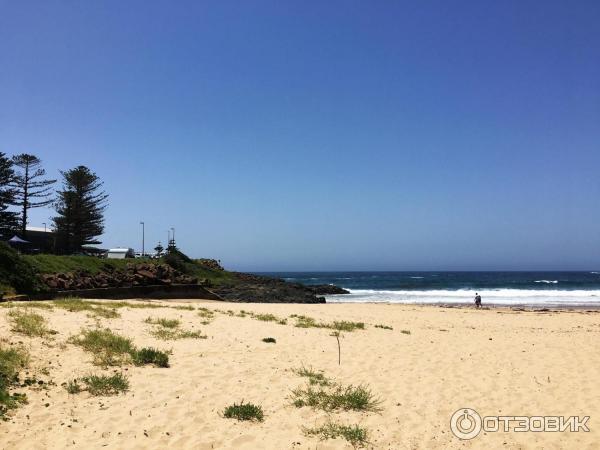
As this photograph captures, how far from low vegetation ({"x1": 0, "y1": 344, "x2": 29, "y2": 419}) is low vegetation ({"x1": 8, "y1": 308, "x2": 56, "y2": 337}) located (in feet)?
4.14

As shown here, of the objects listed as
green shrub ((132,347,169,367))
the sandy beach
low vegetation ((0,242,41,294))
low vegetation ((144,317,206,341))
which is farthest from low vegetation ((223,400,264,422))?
low vegetation ((0,242,41,294))

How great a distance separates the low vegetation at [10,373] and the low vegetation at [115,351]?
48.9 inches

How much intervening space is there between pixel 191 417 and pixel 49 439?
1.82 metres

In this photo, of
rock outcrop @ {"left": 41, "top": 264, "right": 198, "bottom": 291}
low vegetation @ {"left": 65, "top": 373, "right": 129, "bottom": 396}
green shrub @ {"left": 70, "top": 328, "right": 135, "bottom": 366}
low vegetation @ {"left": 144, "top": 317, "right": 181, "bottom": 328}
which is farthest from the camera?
rock outcrop @ {"left": 41, "top": 264, "right": 198, "bottom": 291}

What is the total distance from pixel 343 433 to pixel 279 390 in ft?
6.85

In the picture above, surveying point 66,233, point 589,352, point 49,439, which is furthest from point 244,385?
point 66,233

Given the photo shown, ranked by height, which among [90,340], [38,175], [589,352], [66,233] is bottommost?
[589,352]

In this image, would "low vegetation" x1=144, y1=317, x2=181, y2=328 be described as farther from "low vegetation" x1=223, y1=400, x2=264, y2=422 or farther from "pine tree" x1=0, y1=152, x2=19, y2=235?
"pine tree" x1=0, y1=152, x2=19, y2=235

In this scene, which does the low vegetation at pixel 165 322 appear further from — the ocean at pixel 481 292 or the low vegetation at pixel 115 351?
the ocean at pixel 481 292

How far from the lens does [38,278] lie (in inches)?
930

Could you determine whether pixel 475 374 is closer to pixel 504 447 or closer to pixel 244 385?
pixel 504 447

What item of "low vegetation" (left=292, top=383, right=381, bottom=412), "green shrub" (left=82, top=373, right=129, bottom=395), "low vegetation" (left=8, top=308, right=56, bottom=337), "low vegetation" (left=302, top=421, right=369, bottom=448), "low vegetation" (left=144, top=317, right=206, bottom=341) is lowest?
"low vegetation" (left=302, top=421, right=369, bottom=448)

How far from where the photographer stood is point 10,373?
291 inches

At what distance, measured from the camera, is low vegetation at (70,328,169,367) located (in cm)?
895
